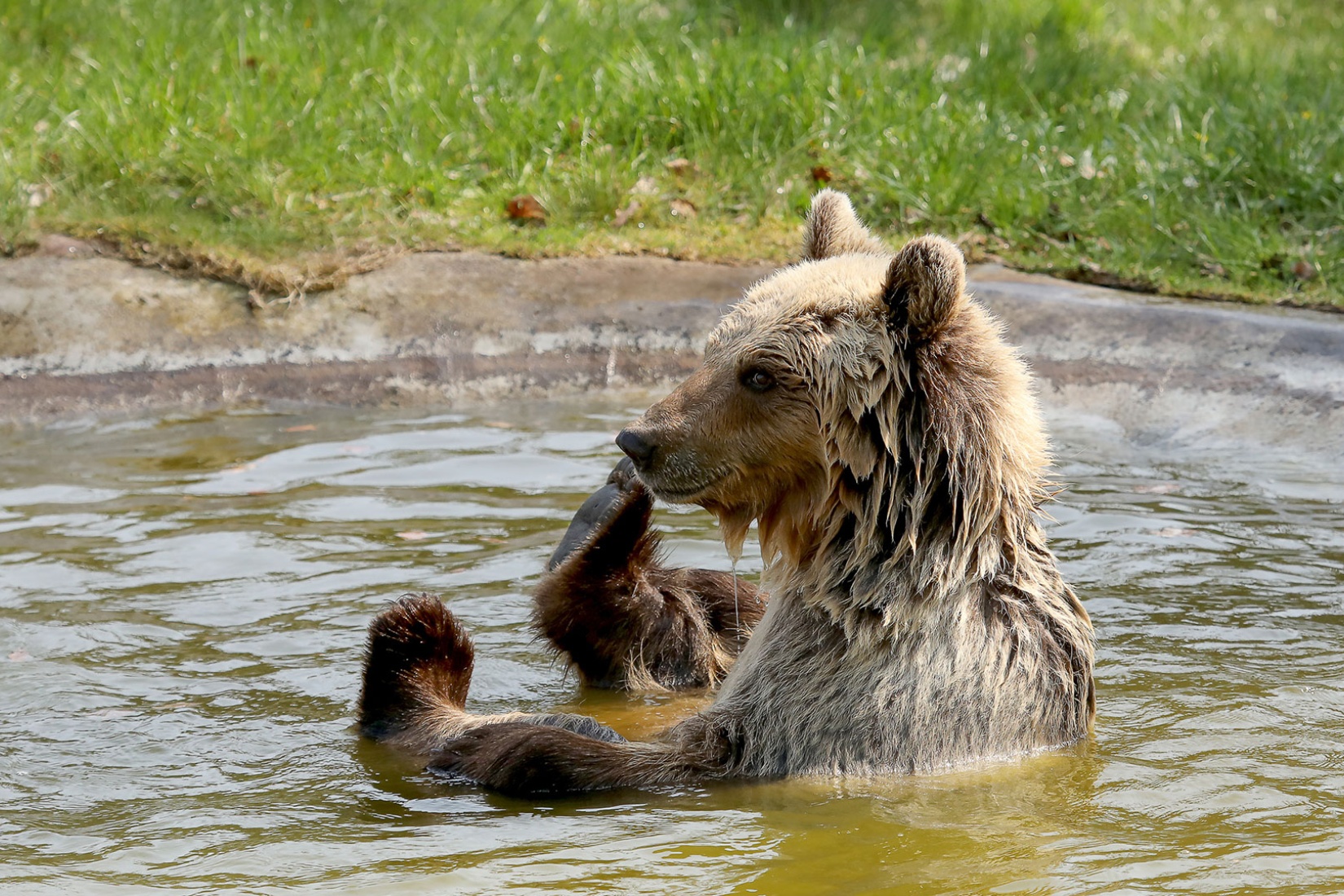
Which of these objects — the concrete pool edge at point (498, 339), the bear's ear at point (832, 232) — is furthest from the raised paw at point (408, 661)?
the concrete pool edge at point (498, 339)

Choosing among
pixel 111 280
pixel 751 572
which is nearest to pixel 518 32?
pixel 111 280

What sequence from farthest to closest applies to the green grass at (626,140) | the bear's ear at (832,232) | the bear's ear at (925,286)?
the green grass at (626,140), the bear's ear at (832,232), the bear's ear at (925,286)

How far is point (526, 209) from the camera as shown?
371 inches

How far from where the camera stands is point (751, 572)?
6.02 meters

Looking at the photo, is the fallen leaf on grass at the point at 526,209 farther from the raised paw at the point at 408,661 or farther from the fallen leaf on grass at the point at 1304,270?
the raised paw at the point at 408,661

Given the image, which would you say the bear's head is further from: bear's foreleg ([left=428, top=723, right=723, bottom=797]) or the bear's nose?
bear's foreleg ([left=428, top=723, right=723, bottom=797])

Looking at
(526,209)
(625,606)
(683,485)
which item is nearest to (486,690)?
(625,606)

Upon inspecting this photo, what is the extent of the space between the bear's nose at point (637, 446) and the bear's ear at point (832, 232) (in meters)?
0.80

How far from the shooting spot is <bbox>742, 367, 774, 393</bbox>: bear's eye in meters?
3.96

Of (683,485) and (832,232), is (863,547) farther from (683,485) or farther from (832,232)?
(832,232)

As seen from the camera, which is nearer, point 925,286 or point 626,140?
point 925,286

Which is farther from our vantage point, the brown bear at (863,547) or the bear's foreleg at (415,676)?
the bear's foreleg at (415,676)

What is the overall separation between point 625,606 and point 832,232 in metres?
1.28

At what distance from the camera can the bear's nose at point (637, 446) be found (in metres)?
3.98
